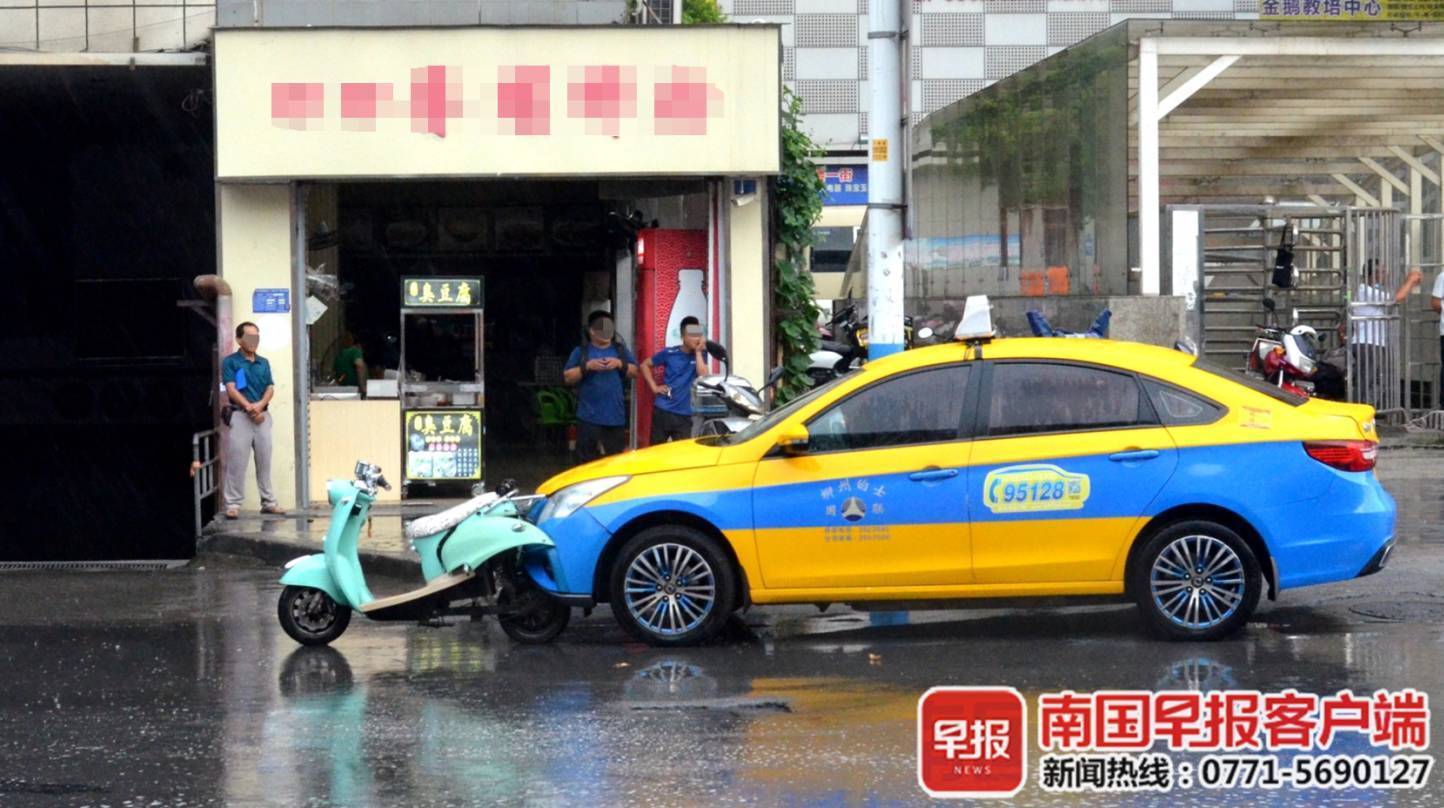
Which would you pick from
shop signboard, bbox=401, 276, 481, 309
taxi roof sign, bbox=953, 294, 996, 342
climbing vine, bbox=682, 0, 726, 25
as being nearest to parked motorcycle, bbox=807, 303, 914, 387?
shop signboard, bbox=401, 276, 481, 309

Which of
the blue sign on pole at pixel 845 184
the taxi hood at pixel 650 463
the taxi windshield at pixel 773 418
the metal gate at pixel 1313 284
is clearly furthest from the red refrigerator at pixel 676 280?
the blue sign on pole at pixel 845 184

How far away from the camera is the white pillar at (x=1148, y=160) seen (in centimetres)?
1856

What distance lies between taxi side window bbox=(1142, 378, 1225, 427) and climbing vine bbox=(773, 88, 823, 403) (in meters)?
6.90

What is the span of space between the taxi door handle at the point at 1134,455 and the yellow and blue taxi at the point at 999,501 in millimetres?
13

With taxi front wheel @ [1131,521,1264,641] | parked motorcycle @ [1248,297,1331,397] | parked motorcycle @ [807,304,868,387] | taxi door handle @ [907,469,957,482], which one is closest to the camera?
taxi front wheel @ [1131,521,1264,641]

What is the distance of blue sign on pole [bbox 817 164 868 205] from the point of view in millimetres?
40312

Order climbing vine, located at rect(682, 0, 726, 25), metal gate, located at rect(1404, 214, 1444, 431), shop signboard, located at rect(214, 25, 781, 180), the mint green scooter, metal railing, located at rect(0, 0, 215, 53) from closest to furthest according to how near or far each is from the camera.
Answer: the mint green scooter, shop signboard, located at rect(214, 25, 781, 180), metal railing, located at rect(0, 0, 215, 53), metal gate, located at rect(1404, 214, 1444, 431), climbing vine, located at rect(682, 0, 726, 25)

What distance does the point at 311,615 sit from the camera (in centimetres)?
1019

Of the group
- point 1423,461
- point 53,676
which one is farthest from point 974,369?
point 1423,461

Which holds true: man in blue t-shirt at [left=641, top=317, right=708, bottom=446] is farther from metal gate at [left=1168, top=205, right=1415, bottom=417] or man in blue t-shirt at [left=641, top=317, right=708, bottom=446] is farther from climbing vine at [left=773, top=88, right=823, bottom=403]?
metal gate at [left=1168, top=205, right=1415, bottom=417]

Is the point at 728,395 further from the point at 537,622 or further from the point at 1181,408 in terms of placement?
the point at 1181,408

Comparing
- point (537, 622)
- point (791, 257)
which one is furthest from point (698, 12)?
point (537, 622)

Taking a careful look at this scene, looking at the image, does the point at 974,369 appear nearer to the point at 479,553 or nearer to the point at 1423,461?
the point at 479,553

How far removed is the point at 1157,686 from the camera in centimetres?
838
